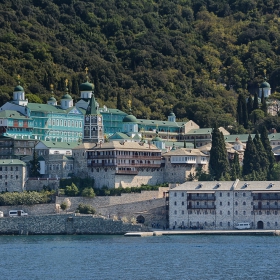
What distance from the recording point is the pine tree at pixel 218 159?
143 m

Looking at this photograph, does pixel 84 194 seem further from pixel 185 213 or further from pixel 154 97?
pixel 154 97

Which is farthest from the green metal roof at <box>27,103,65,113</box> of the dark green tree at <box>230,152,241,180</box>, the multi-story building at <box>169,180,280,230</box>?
the multi-story building at <box>169,180,280,230</box>

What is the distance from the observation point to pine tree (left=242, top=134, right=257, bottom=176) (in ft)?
472

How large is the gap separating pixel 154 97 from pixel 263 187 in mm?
62379

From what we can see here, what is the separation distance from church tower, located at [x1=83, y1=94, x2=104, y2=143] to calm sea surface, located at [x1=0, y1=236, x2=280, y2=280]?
21.0 m

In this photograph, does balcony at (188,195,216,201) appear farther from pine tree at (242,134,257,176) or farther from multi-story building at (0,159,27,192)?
multi-story building at (0,159,27,192)

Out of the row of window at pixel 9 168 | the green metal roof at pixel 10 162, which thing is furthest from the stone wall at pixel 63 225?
A: the green metal roof at pixel 10 162

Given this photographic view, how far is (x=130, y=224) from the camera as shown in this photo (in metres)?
132

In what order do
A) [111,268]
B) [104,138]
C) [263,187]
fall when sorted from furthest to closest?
[104,138], [263,187], [111,268]

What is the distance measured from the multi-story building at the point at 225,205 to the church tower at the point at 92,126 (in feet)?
58.8

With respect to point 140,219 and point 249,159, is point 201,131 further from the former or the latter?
point 140,219

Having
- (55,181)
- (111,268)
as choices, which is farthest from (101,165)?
(111,268)

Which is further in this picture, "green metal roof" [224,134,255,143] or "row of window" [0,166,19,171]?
"green metal roof" [224,134,255,143]

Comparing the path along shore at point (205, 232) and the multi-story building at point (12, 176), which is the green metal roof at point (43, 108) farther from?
the path along shore at point (205, 232)
